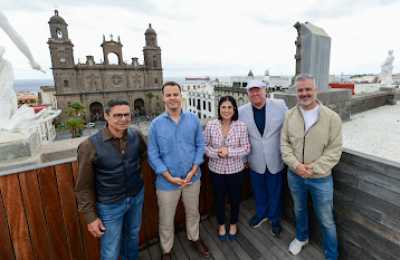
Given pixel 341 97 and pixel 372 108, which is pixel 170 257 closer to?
pixel 341 97

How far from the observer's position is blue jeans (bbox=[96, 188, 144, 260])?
1358 mm

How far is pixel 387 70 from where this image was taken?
863 cm

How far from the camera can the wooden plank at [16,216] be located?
130cm

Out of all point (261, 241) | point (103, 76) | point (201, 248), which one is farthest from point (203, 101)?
point (201, 248)

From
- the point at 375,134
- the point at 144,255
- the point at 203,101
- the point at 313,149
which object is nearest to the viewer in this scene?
the point at 313,149

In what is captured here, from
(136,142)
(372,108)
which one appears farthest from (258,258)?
(372,108)

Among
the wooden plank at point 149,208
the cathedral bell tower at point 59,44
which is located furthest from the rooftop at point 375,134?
the cathedral bell tower at point 59,44

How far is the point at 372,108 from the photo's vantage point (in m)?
6.38

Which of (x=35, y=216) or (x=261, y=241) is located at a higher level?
(x=35, y=216)

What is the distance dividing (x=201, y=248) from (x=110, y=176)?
3.85 ft

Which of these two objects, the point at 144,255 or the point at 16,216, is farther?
the point at 144,255

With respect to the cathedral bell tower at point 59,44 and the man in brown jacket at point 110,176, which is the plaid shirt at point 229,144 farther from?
the cathedral bell tower at point 59,44

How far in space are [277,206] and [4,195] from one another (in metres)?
2.20

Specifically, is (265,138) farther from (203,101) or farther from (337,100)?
(203,101)
